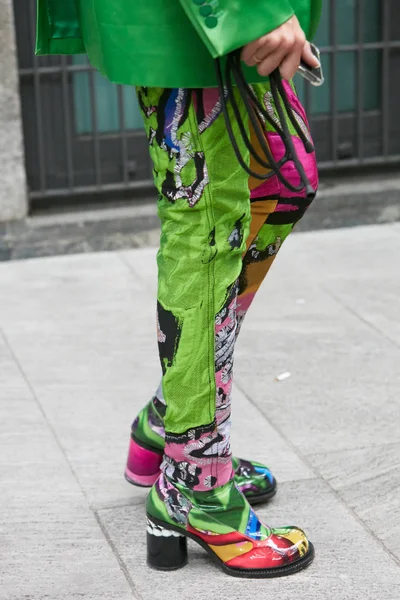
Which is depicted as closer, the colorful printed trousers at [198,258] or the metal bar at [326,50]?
the colorful printed trousers at [198,258]

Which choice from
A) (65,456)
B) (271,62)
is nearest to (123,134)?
(65,456)

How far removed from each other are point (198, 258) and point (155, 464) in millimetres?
723

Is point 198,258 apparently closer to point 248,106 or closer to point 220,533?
point 248,106

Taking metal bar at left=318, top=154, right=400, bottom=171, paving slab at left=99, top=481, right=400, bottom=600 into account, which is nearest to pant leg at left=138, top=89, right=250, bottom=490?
paving slab at left=99, top=481, right=400, bottom=600

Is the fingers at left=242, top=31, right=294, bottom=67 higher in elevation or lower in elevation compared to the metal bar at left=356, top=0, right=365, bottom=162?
higher

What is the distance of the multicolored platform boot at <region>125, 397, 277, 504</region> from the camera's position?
277 centimetres

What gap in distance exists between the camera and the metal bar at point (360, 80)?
541 cm

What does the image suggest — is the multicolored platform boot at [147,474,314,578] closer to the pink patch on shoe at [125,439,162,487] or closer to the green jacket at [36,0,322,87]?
the pink patch on shoe at [125,439,162,487]

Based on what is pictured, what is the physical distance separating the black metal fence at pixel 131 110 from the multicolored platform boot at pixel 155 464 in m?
2.65

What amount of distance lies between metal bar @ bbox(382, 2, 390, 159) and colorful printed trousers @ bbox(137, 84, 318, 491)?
3.12 m

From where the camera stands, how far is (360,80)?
5488 mm

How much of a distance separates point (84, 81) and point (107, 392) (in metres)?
2.18

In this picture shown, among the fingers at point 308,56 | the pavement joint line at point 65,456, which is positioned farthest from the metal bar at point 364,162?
the fingers at point 308,56

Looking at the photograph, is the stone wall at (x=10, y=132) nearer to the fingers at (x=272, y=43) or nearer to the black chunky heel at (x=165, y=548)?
the black chunky heel at (x=165, y=548)
